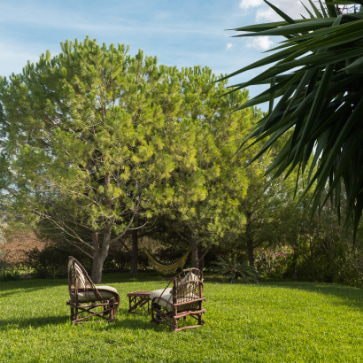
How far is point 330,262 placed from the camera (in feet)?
42.4

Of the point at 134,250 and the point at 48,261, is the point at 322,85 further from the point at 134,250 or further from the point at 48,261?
the point at 48,261

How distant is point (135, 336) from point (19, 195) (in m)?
7.54

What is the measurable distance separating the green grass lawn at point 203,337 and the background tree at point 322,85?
5.55ft

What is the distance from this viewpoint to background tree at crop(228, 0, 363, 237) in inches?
94.1

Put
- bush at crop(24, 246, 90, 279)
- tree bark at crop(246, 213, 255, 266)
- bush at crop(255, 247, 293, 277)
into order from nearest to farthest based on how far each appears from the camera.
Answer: tree bark at crop(246, 213, 255, 266) < bush at crop(255, 247, 293, 277) < bush at crop(24, 246, 90, 279)

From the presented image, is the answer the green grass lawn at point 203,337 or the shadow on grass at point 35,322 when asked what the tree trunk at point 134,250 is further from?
the shadow on grass at point 35,322

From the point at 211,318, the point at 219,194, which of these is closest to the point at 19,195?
the point at 219,194

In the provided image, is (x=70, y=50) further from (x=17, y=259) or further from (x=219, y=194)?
(x=17, y=259)

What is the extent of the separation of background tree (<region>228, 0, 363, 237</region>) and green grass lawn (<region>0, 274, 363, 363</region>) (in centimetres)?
169

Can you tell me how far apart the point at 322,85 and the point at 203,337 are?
329 cm

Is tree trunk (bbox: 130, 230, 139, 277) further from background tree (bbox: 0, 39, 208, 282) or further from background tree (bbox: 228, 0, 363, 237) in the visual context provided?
background tree (bbox: 228, 0, 363, 237)

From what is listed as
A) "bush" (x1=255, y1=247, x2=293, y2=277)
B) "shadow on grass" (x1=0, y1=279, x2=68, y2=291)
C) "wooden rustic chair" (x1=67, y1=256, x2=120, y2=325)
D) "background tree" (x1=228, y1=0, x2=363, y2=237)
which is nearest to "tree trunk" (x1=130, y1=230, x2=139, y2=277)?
"shadow on grass" (x1=0, y1=279, x2=68, y2=291)

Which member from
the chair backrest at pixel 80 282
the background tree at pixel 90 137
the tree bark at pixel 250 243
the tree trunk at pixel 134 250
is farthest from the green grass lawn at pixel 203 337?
the tree trunk at pixel 134 250

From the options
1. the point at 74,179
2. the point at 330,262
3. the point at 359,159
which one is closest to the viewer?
the point at 359,159
